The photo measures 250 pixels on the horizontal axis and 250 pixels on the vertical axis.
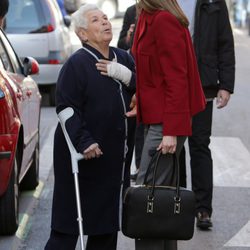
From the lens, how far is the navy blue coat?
5207mm

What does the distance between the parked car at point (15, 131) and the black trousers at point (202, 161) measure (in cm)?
120

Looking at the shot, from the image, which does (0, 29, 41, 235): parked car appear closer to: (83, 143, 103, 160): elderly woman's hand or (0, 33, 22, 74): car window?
(0, 33, 22, 74): car window

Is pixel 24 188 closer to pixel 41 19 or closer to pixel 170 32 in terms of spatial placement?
pixel 170 32

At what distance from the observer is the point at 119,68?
5.27m

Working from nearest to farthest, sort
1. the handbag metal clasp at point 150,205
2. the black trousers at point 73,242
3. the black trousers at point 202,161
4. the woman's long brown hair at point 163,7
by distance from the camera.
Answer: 1. the handbag metal clasp at point 150,205
2. the woman's long brown hair at point 163,7
3. the black trousers at point 73,242
4. the black trousers at point 202,161

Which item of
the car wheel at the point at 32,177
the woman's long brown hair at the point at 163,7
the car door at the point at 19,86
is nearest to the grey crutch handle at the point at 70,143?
the woman's long brown hair at the point at 163,7

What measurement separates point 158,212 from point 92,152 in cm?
47

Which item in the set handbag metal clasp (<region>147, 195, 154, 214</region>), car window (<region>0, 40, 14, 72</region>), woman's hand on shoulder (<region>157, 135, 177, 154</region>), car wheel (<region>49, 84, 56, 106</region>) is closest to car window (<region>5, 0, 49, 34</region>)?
car wheel (<region>49, 84, 56, 106</region>)

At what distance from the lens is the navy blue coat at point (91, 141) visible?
17.1ft

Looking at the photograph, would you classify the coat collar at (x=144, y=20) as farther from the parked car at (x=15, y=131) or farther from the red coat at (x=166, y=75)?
the parked car at (x=15, y=131)

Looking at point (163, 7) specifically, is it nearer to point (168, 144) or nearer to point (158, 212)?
point (168, 144)

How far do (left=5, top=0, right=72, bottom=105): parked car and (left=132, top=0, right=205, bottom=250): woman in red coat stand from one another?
878 cm

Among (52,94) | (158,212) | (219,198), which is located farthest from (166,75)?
(52,94)

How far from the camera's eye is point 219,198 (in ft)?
27.6
